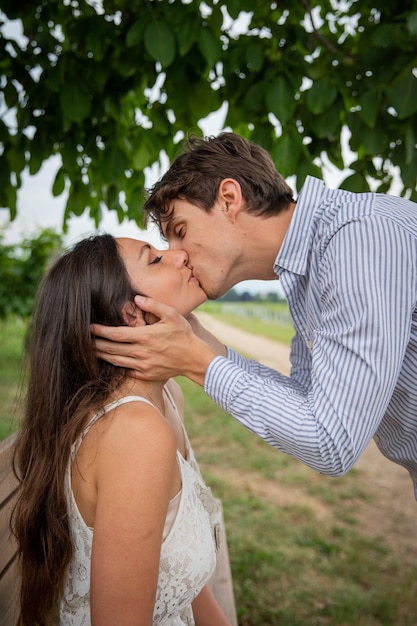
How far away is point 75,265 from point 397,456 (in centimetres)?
129

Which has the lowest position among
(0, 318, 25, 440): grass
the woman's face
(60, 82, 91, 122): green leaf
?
(0, 318, 25, 440): grass

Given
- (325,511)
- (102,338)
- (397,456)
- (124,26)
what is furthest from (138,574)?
(325,511)

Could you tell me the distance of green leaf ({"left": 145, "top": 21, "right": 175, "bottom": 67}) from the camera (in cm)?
254

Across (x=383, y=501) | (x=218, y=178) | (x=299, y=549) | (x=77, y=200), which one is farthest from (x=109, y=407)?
(x=383, y=501)

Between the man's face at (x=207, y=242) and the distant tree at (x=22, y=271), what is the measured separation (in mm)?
8090

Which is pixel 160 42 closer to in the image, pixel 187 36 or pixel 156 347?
pixel 187 36

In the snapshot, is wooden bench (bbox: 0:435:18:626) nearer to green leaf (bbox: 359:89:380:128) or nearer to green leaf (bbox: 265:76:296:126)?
green leaf (bbox: 265:76:296:126)

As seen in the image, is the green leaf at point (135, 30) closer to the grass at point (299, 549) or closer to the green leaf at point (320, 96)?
the green leaf at point (320, 96)

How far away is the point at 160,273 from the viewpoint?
200 centimetres

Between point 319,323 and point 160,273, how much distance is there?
22.0 inches

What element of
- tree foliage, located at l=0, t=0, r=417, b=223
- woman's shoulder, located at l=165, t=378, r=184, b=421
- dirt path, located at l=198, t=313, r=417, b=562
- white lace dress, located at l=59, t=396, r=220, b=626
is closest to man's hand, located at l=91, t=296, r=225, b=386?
white lace dress, located at l=59, t=396, r=220, b=626

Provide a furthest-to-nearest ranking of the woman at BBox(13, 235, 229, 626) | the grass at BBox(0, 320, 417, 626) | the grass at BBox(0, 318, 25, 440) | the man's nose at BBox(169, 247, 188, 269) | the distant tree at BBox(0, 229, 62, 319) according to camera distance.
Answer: the distant tree at BBox(0, 229, 62, 319) < the grass at BBox(0, 318, 25, 440) < the grass at BBox(0, 320, 417, 626) < the man's nose at BBox(169, 247, 188, 269) < the woman at BBox(13, 235, 229, 626)

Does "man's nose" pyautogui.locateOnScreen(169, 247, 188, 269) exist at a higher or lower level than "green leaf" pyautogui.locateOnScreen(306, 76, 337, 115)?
lower

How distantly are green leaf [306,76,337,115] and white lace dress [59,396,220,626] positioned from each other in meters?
1.64
